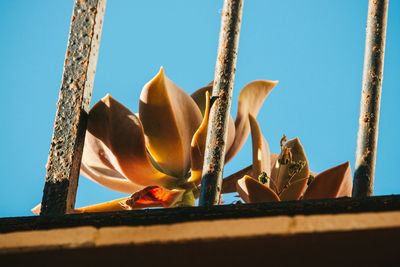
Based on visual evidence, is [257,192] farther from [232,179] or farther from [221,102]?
[232,179]

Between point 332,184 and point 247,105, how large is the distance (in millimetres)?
299

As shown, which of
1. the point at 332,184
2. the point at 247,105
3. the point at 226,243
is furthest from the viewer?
the point at 247,105

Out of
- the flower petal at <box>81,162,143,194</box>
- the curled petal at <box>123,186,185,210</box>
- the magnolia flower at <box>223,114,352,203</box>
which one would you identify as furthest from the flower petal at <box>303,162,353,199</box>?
the flower petal at <box>81,162,143,194</box>

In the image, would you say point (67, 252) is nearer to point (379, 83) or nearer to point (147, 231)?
point (147, 231)

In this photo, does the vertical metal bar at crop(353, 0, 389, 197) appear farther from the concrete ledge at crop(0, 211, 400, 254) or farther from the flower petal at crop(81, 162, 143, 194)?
the flower petal at crop(81, 162, 143, 194)

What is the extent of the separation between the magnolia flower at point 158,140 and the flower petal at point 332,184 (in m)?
0.17

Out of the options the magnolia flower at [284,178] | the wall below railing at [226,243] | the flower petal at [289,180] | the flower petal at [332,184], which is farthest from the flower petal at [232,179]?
the wall below railing at [226,243]

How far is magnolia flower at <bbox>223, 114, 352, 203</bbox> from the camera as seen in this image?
1.49 meters

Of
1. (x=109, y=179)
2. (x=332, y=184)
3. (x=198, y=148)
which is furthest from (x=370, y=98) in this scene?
(x=109, y=179)

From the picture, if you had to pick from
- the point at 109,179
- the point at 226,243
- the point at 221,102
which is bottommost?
the point at 226,243

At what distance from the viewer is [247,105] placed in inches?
70.3

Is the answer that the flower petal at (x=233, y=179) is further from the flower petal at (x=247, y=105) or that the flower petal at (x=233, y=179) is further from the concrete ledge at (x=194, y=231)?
the concrete ledge at (x=194, y=231)

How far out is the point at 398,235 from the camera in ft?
3.45

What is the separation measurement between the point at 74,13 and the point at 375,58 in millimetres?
508
